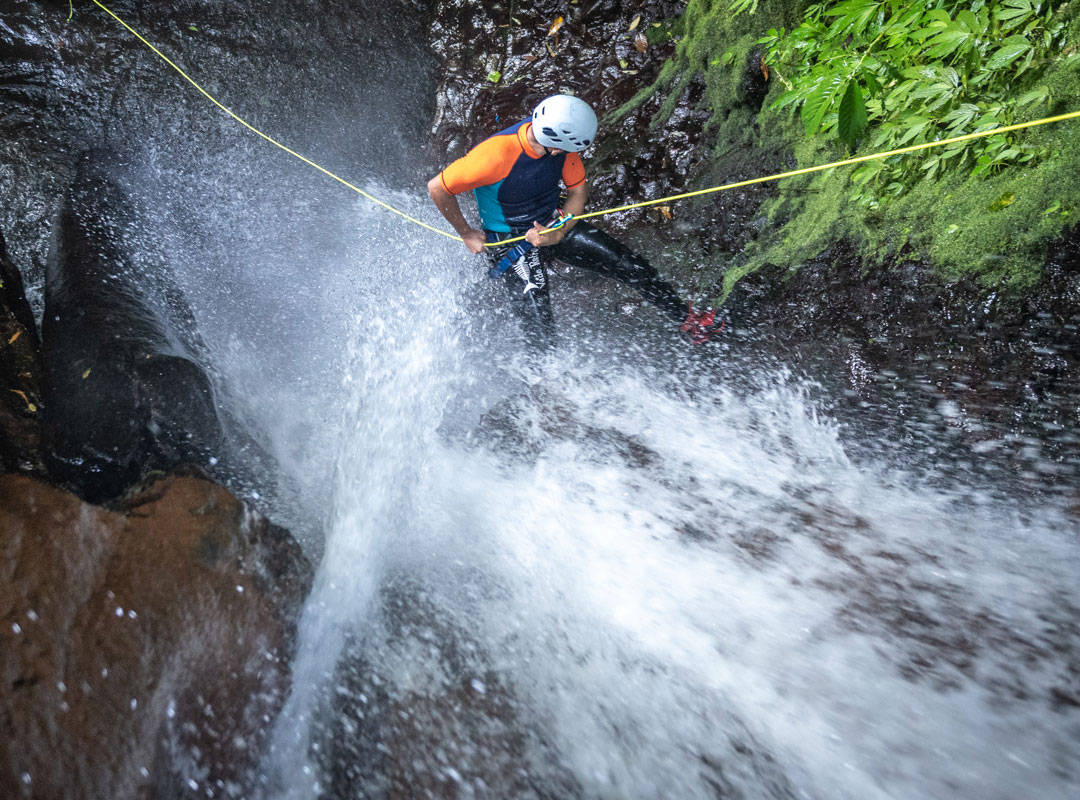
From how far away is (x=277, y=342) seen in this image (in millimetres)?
4586

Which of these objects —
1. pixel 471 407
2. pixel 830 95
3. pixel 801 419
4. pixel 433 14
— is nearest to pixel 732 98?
pixel 830 95

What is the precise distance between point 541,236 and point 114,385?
243cm

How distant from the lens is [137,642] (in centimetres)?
202

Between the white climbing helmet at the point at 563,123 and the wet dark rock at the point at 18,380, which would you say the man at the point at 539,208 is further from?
the wet dark rock at the point at 18,380

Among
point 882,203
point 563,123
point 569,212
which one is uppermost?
point 882,203

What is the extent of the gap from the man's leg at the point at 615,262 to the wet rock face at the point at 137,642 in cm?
254

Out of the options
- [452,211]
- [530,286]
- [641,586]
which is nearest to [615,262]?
[530,286]

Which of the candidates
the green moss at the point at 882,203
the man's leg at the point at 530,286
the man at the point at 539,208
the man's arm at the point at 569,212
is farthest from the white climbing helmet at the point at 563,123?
the green moss at the point at 882,203

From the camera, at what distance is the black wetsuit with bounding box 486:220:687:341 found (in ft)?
12.0

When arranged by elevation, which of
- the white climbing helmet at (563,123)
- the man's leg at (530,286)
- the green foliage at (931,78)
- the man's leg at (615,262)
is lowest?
the man's leg at (530,286)

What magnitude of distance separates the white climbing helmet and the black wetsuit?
65cm

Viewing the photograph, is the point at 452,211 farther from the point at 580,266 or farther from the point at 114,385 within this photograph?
the point at 114,385

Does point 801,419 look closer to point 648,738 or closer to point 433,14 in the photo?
point 648,738

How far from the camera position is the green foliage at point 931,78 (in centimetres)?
232
